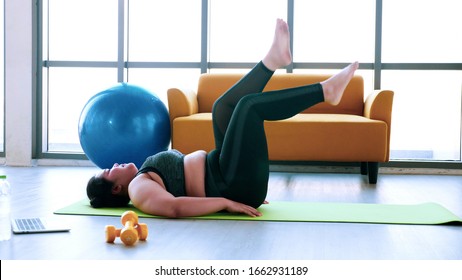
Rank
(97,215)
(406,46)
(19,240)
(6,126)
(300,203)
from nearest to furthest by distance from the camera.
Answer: (19,240), (97,215), (300,203), (406,46), (6,126)

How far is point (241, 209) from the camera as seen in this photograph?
2609 millimetres

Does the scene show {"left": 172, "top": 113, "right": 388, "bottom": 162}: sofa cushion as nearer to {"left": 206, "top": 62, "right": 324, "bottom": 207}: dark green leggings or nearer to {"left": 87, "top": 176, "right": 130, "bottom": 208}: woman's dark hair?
{"left": 87, "top": 176, "right": 130, "bottom": 208}: woman's dark hair

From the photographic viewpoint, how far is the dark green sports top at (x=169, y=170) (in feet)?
8.55

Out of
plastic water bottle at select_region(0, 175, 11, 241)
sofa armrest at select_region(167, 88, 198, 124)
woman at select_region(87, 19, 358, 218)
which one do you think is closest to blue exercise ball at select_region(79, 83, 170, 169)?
sofa armrest at select_region(167, 88, 198, 124)

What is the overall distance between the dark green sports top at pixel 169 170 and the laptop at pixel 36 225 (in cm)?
40

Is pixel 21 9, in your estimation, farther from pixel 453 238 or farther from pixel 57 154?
pixel 453 238

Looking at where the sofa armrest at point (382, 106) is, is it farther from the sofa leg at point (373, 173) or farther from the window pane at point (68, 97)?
the window pane at point (68, 97)

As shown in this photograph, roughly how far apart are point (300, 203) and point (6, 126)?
3.23 m

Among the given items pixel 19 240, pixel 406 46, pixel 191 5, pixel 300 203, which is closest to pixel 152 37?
pixel 191 5

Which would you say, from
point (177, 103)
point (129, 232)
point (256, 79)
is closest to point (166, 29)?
point (177, 103)

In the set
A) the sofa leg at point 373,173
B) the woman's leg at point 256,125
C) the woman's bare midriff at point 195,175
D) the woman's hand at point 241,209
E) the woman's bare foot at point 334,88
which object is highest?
the woman's bare foot at point 334,88

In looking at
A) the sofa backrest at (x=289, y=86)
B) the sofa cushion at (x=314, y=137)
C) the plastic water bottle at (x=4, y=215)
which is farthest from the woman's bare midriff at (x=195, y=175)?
the sofa backrest at (x=289, y=86)

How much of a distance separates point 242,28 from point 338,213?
9.02ft

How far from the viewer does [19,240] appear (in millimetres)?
2170
